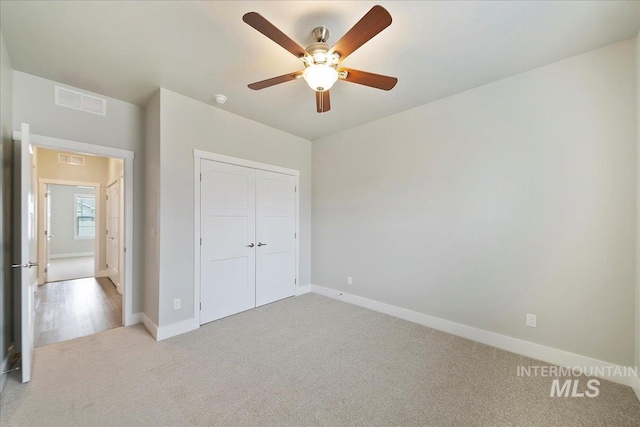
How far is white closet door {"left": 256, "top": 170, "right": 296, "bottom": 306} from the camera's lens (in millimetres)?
3871

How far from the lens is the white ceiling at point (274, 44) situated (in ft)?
5.78

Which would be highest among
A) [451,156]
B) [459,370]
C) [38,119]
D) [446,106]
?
[446,106]

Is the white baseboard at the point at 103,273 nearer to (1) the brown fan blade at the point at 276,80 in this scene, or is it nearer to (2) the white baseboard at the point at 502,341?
(2) the white baseboard at the point at 502,341

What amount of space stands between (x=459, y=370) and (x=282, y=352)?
1.63 meters

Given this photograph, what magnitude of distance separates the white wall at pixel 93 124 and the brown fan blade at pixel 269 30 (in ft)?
8.59

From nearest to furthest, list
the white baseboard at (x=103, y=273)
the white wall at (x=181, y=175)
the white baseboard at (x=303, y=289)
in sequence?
the white wall at (x=181, y=175) → the white baseboard at (x=303, y=289) → the white baseboard at (x=103, y=273)

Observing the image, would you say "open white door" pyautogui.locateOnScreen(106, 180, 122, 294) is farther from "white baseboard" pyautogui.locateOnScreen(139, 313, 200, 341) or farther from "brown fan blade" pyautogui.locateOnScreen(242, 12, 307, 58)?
"brown fan blade" pyautogui.locateOnScreen(242, 12, 307, 58)

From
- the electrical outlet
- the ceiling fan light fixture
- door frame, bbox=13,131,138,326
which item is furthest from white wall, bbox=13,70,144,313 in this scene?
the electrical outlet

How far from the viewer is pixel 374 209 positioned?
12.2 feet

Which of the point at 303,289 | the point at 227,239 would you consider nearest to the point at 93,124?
the point at 227,239

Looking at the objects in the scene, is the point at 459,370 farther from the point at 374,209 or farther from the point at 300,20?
the point at 300,20

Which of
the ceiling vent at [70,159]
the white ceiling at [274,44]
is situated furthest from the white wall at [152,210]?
the ceiling vent at [70,159]

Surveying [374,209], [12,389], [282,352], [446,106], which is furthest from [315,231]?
[12,389]

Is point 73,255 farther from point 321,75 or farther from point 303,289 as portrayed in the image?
point 321,75
